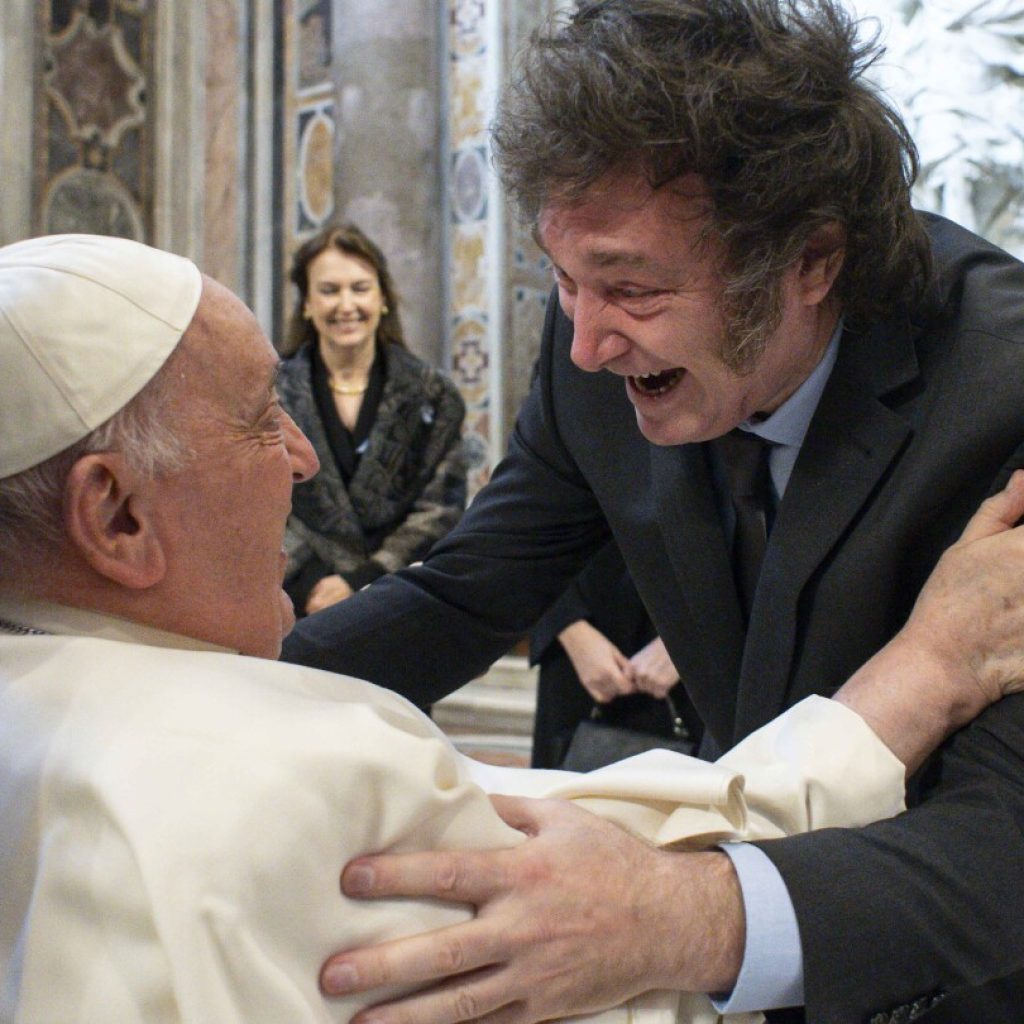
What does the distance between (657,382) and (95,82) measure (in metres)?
4.52

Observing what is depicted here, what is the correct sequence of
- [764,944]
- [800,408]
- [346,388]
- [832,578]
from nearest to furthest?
[764,944], [832,578], [800,408], [346,388]

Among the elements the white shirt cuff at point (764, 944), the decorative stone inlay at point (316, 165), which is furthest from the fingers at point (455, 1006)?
the decorative stone inlay at point (316, 165)

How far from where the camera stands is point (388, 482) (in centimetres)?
445

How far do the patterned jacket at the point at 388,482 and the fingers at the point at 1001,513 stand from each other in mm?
2856

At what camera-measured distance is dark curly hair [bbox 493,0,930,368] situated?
174 cm

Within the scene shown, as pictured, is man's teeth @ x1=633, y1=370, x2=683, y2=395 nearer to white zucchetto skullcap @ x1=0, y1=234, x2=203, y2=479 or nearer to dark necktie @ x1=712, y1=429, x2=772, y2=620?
dark necktie @ x1=712, y1=429, x2=772, y2=620

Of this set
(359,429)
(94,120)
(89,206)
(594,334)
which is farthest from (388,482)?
(594,334)

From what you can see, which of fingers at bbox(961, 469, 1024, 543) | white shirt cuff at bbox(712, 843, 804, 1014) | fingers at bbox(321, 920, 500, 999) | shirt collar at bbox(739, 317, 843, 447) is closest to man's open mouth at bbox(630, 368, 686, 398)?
shirt collar at bbox(739, 317, 843, 447)

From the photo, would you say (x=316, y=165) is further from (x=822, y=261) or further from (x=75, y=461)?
(x=75, y=461)

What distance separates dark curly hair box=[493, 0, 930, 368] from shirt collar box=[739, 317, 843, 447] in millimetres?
65

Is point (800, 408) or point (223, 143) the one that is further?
point (223, 143)

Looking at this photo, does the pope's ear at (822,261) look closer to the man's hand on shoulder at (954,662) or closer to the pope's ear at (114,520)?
the man's hand on shoulder at (954,662)

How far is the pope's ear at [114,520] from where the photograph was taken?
1.24 metres

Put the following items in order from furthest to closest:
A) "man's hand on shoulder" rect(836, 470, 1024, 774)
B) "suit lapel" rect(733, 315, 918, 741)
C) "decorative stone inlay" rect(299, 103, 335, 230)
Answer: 1. "decorative stone inlay" rect(299, 103, 335, 230)
2. "suit lapel" rect(733, 315, 918, 741)
3. "man's hand on shoulder" rect(836, 470, 1024, 774)
